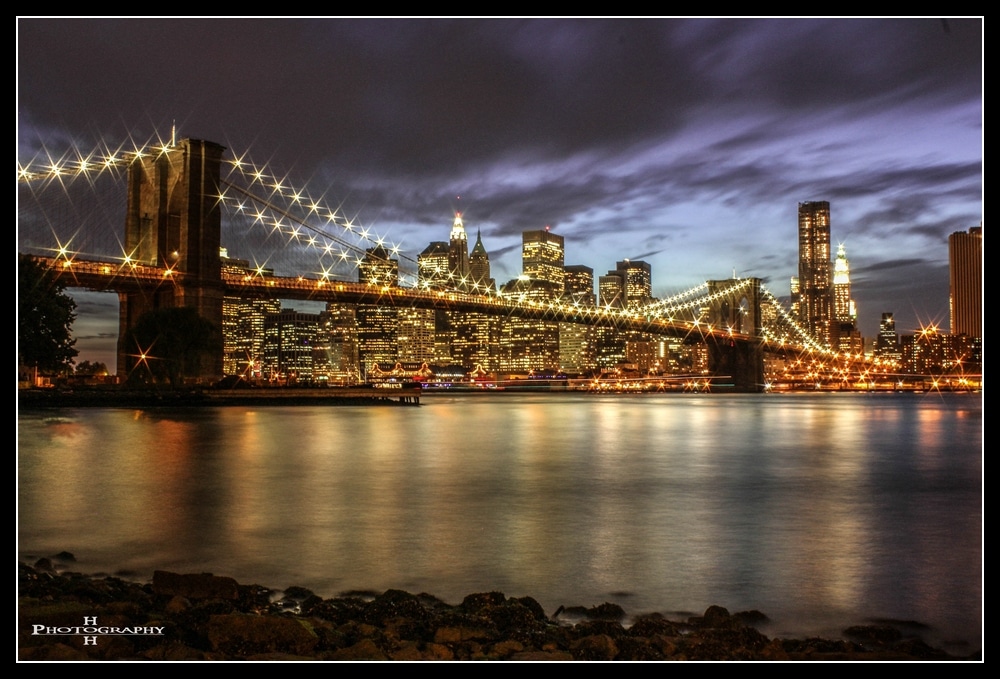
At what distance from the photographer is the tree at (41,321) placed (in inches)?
809

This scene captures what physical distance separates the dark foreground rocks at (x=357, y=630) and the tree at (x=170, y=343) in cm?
3548

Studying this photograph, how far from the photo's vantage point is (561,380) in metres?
121

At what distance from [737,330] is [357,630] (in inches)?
3596

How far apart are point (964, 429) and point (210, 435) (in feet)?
101

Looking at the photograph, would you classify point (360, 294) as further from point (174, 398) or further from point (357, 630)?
point (357, 630)

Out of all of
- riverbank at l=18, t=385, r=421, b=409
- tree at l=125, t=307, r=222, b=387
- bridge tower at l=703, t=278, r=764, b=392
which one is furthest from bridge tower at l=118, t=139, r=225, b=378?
bridge tower at l=703, t=278, r=764, b=392

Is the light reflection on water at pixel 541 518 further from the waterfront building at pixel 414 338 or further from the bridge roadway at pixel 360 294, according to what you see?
the waterfront building at pixel 414 338

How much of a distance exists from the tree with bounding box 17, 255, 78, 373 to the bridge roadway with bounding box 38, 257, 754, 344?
47.3ft

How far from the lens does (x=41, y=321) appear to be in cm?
2225
